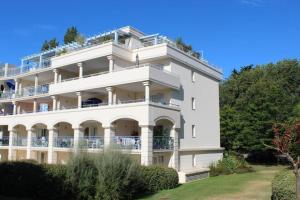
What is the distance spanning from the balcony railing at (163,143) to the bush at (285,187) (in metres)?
15.7

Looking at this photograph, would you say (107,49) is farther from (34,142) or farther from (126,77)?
(34,142)

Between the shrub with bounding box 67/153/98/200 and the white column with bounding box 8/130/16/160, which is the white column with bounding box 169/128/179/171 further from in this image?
the white column with bounding box 8/130/16/160

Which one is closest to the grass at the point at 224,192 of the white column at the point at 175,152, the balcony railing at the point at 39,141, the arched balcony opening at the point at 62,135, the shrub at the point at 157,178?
the shrub at the point at 157,178

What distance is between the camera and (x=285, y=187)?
45.4ft

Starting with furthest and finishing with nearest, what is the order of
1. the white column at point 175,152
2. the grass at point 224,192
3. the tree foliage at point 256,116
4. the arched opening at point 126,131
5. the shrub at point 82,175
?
1. the tree foliage at point 256,116
2. the white column at point 175,152
3. the arched opening at point 126,131
4. the shrub at point 82,175
5. the grass at point 224,192

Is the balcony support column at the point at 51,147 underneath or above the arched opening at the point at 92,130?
underneath

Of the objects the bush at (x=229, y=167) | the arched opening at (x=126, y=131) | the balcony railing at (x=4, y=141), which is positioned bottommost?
the bush at (x=229, y=167)

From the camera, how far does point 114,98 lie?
107 ft

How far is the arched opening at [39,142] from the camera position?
3869cm

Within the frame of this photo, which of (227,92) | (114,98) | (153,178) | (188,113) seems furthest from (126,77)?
(227,92)

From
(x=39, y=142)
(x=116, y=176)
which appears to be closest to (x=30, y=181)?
(x=116, y=176)

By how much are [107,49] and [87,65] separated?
5.10 metres

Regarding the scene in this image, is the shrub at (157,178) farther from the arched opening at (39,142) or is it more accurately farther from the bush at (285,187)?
the arched opening at (39,142)

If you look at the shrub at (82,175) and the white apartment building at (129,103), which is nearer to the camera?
the shrub at (82,175)
